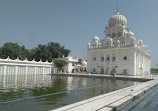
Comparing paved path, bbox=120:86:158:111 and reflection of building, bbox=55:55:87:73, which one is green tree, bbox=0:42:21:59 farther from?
paved path, bbox=120:86:158:111

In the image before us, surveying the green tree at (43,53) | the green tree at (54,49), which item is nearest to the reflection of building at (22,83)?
the green tree at (43,53)

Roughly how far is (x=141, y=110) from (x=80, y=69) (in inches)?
1549

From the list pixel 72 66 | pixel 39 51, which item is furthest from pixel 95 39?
pixel 39 51

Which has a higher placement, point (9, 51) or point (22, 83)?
point (9, 51)

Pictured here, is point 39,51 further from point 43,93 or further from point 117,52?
point 43,93

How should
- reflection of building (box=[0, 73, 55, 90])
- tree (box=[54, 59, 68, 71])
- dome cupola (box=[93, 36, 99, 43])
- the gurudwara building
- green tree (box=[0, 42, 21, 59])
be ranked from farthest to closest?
green tree (box=[0, 42, 21, 59])
dome cupola (box=[93, 36, 99, 43])
tree (box=[54, 59, 68, 71])
the gurudwara building
reflection of building (box=[0, 73, 55, 90])

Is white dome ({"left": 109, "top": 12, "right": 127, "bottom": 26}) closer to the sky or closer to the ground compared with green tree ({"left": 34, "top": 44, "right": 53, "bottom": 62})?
closer to the sky

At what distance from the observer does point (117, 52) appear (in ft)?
117

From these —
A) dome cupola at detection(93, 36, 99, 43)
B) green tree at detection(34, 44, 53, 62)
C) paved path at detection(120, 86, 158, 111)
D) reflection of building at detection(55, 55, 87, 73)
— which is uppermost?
dome cupola at detection(93, 36, 99, 43)

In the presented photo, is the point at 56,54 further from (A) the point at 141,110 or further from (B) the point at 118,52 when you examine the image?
(A) the point at 141,110

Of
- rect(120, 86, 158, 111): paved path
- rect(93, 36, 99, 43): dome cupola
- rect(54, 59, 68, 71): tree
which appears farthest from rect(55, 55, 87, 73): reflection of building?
rect(120, 86, 158, 111): paved path

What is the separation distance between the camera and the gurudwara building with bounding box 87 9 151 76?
33750 mm

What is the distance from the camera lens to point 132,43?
34.2 meters

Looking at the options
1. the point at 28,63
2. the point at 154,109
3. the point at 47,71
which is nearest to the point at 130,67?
the point at 47,71
